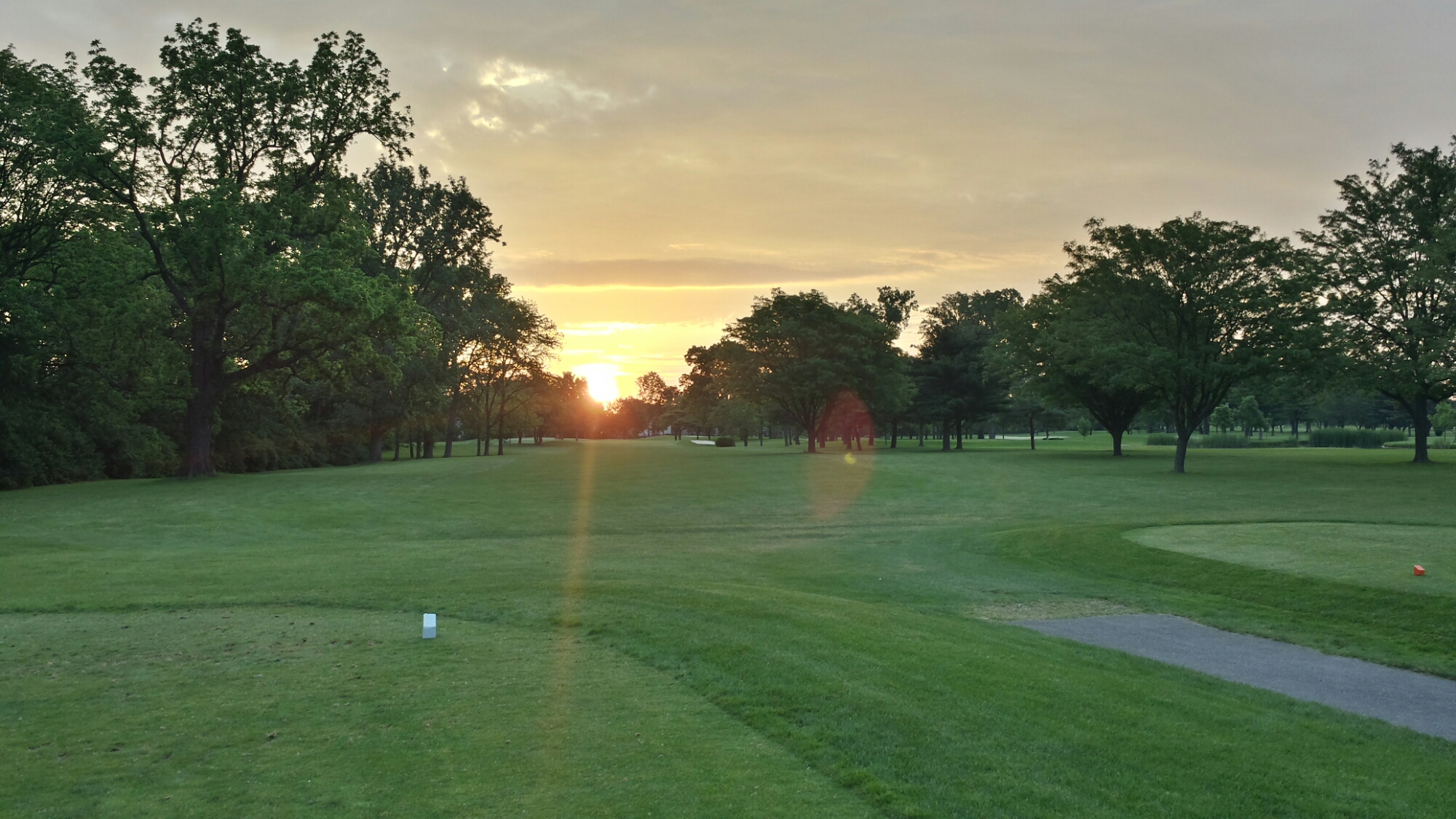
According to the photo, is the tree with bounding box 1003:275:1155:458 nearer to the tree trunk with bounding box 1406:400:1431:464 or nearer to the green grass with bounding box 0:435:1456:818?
the tree trunk with bounding box 1406:400:1431:464

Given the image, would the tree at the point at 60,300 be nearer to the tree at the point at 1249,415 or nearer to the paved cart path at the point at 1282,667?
the paved cart path at the point at 1282,667

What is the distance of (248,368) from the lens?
3847 centimetres

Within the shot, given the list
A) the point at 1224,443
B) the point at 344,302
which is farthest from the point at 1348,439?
the point at 344,302

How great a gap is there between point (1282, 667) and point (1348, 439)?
325 feet

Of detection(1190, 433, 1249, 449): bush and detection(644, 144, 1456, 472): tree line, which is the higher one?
detection(644, 144, 1456, 472): tree line

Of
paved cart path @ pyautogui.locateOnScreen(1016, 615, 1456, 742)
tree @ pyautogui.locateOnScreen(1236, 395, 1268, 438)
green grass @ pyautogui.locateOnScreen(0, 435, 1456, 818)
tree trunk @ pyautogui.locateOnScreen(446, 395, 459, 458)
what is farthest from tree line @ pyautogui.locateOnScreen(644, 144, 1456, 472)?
tree @ pyautogui.locateOnScreen(1236, 395, 1268, 438)

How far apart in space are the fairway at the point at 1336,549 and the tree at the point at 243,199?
30.7 metres

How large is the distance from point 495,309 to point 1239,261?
5423 centimetres

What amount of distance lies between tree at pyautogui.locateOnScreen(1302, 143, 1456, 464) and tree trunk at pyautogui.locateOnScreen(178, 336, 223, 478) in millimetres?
60295

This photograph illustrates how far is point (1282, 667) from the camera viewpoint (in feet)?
34.7

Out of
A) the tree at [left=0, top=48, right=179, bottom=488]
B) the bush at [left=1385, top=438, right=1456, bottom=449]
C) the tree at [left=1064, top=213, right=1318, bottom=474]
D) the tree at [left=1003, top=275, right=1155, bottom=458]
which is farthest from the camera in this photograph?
the bush at [left=1385, top=438, right=1456, bottom=449]

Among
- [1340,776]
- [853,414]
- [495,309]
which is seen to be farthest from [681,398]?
[1340,776]

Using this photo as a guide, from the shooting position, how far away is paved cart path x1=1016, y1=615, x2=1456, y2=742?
888 cm

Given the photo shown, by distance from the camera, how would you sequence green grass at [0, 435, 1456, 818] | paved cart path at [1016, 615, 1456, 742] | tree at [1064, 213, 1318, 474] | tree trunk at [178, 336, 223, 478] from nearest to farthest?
green grass at [0, 435, 1456, 818] < paved cart path at [1016, 615, 1456, 742] < tree trunk at [178, 336, 223, 478] < tree at [1064, 213, 1318, 474]
